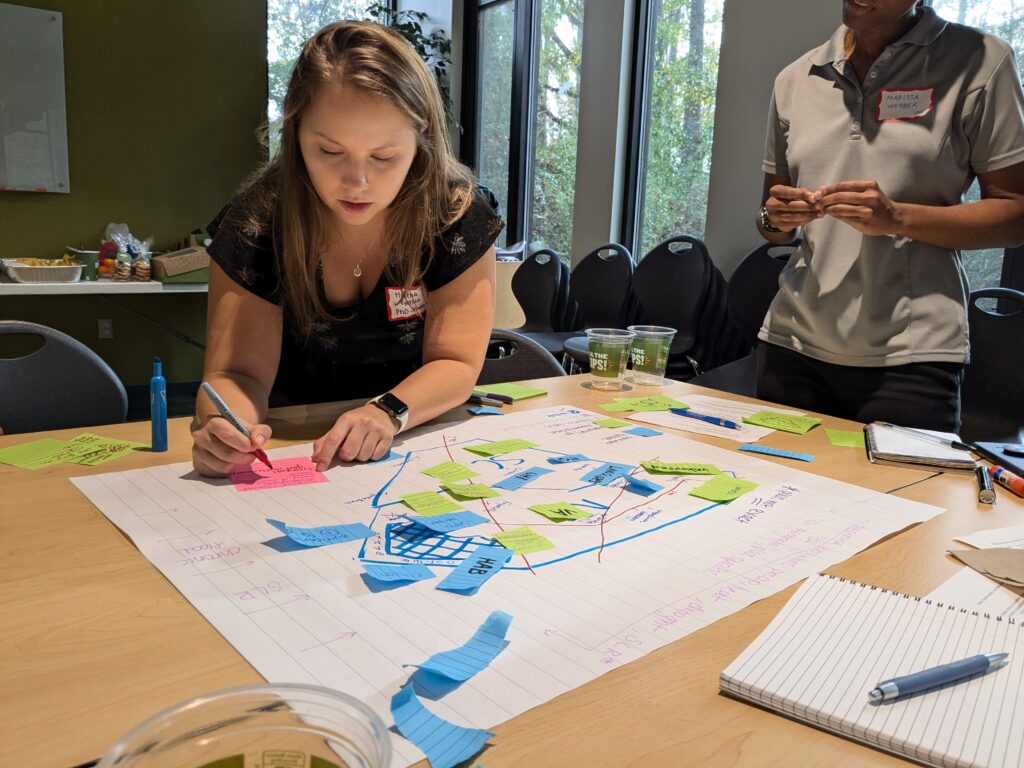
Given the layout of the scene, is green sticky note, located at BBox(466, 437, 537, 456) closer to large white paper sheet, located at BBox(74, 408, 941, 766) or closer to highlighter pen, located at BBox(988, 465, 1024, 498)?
large white paper sheet, located at BBox(74, 408, 941, 766)

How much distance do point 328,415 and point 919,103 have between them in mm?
1270

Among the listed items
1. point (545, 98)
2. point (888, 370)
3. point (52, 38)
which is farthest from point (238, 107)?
point (888, 370)

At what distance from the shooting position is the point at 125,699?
512mm

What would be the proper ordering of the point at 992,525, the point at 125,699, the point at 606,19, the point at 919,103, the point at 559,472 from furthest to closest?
the point at 606,19 < the point at 919,103 < the point at 559,472 < the point at 992,525 < the point at 125,699

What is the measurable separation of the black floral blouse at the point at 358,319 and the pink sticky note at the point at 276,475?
1.17 ft

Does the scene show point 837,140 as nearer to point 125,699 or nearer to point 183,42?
point 125,699

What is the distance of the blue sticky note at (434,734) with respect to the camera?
464mm

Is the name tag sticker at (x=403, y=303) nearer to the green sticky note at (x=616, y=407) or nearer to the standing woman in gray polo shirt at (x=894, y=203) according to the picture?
the green sticky note at (x=616, y=407)

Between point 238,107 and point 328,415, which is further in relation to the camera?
point 238,107

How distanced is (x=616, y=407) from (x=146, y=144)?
13.3ft

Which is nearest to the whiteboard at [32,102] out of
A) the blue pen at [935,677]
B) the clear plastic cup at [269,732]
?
the clear plastic cup at [269,732]

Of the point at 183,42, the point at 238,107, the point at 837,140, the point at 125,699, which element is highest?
the point at 183,42

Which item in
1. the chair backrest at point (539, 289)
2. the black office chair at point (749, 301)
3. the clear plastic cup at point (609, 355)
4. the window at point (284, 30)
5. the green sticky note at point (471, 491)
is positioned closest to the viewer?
the green sticky note at point (471, 491)

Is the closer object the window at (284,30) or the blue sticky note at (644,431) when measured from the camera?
the blue sticky note at (644,431)
